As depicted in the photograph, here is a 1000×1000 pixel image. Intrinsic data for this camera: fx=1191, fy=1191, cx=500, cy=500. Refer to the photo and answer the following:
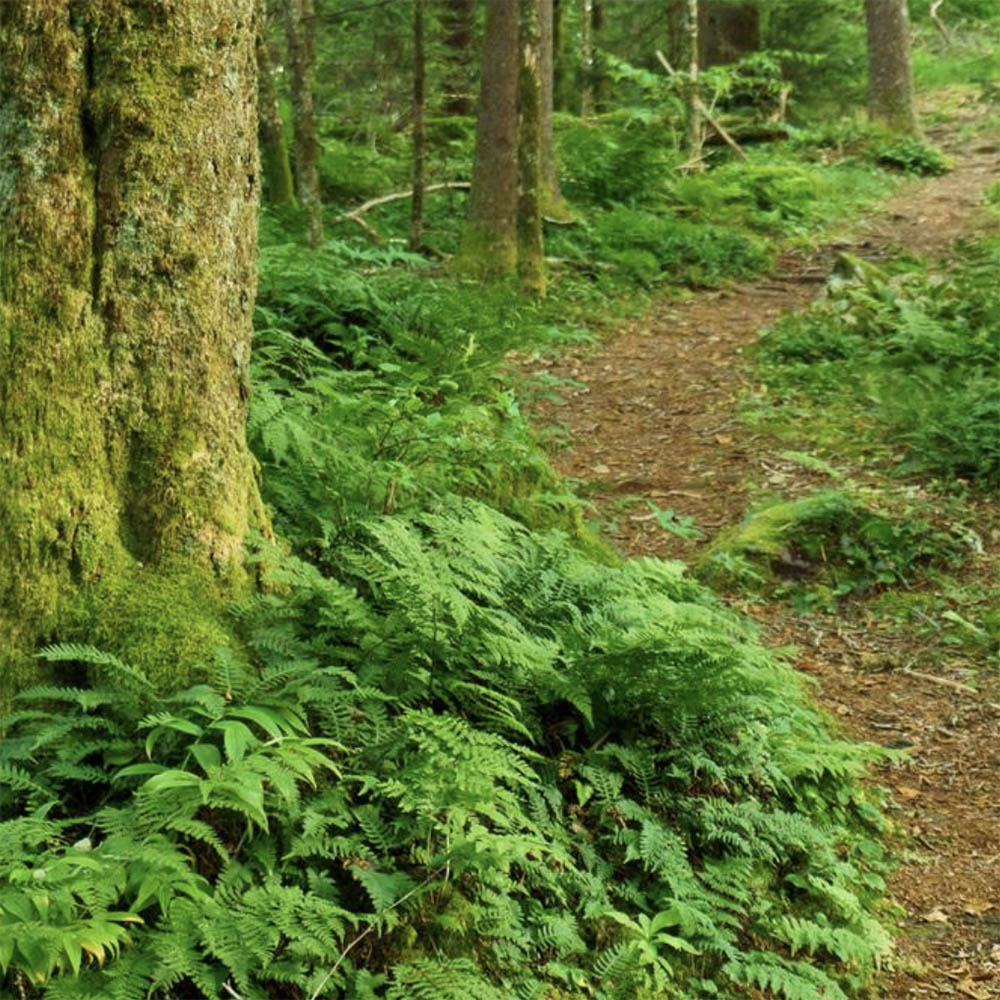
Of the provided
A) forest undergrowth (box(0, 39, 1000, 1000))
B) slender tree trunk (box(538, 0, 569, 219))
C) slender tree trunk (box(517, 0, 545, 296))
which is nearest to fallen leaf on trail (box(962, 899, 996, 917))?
forest undergrowth (box(0, 39, 1000, 1000))

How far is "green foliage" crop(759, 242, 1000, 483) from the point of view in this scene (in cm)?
825

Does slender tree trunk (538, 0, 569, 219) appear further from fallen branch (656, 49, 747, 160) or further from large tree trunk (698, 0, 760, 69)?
large tree trunk (698, 0, 760, 69)

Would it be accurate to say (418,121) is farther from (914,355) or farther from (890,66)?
(890,66)

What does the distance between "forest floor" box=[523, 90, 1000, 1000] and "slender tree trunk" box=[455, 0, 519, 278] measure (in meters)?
1.65

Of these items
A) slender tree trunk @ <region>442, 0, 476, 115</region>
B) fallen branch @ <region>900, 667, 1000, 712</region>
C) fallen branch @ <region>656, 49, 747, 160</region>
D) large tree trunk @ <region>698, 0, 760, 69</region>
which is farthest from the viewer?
large tree trunk @ <region>698, 0, 760, 69</region>

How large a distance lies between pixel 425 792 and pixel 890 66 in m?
19.5

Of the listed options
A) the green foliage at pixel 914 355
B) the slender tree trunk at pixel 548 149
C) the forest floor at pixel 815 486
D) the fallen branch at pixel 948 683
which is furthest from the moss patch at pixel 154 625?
the slender tree trunk at pixel 548 149

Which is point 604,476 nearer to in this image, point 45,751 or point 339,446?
point 339,446

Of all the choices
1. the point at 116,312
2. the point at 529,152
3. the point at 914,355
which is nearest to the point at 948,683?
the point at 116,312

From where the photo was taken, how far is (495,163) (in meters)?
12.5

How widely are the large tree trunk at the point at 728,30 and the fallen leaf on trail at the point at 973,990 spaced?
19602 mm

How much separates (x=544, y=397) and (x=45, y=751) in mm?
6740

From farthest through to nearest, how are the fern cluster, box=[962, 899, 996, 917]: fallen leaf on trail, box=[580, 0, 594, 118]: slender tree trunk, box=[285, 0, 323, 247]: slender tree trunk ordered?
box=[580, 0, 594, 118]: slender tree trunk → box=[285, 0, 323, 247]: slender tree trunk → box=[962, 899, 996, 917]: fallen leaf on trail → the fern cluster

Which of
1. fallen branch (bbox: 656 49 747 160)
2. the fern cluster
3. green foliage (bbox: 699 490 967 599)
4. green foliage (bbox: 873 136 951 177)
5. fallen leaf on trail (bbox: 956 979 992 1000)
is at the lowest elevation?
fallen leaf on trail (bbox: 956 979 992 1000)
